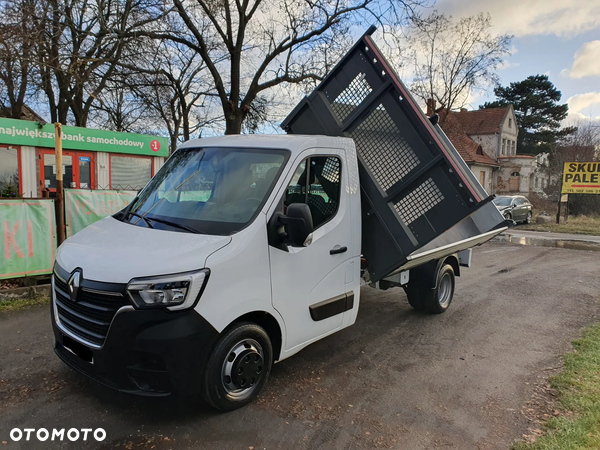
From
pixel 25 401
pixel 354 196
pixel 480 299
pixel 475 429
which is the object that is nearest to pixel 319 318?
pixel 354 196

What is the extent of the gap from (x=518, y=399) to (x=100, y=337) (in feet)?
12.2

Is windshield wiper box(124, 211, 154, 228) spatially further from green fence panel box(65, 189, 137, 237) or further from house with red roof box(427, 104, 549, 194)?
house with red roof box(427, 104, 549, 194)

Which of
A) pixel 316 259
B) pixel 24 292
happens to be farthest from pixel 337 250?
pixel 24 292

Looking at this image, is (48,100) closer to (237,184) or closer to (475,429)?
(237,184)

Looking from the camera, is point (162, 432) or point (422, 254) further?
point (422, 254)

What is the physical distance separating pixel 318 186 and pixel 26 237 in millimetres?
5338

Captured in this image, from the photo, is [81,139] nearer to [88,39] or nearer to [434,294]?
[88,39]

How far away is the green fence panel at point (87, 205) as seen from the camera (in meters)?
7.54

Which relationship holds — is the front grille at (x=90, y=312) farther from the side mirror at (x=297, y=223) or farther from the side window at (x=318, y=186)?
the side window at (x=318, y=186)

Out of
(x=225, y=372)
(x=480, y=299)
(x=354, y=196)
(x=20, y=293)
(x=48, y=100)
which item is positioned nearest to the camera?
(x=225, y=372)

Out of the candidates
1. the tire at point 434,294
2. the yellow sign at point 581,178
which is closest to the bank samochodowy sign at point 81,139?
the tire at point 434,294

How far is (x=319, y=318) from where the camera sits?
13.5 feet

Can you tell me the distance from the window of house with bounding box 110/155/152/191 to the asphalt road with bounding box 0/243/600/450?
9.51 metres

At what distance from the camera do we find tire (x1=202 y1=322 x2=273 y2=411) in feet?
10.7
